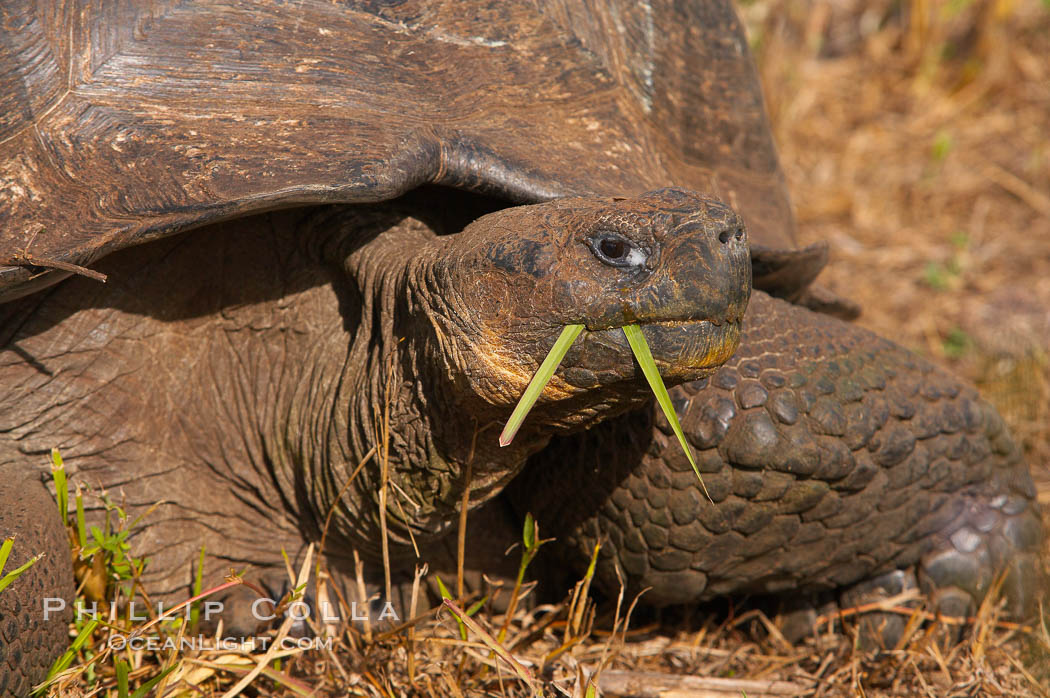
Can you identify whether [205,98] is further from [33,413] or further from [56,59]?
[33,413]

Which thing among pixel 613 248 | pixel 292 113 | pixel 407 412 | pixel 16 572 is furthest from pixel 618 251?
pixel 16 572

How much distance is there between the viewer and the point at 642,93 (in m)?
2.21

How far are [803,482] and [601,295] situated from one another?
735mm

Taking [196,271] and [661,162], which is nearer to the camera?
[196,271]

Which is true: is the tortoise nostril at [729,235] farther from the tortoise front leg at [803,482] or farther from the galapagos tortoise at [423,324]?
the tortoise front leg at [803,482]

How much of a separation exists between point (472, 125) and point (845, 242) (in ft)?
9.80

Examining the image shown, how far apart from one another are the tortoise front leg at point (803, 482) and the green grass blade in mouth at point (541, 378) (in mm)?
478

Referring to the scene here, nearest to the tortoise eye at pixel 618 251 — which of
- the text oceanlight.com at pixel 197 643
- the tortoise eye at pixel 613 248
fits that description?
the tortoise eye at pixel 613 248

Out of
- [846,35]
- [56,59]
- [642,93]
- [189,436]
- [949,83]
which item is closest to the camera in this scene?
[56,59]

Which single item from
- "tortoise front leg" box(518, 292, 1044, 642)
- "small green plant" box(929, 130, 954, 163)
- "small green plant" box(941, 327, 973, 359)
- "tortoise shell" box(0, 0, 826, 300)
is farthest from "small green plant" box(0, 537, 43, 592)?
"small green plant" box(929, 130, 954, 163)

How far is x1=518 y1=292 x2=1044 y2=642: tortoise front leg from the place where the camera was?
1939 millimetres

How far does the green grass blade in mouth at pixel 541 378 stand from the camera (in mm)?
1488

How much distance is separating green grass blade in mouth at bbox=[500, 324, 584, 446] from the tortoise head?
0.6 inches

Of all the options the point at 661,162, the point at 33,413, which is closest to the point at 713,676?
the point at 661,162
